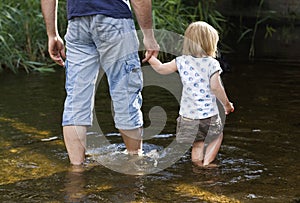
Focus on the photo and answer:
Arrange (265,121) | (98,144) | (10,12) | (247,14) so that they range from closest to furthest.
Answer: (98,144) → (265,121) → (10,12) → (247,14)

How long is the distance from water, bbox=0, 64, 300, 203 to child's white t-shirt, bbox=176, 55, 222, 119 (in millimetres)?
276

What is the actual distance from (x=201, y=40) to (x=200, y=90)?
257 millimetres

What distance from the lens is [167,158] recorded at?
3.25 meters

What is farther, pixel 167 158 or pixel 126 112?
pixel 167 158

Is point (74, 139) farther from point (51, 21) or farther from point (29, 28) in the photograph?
point (29, 28)

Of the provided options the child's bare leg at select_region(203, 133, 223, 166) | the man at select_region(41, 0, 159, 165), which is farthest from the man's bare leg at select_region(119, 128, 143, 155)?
the child's bare leg at select_region(203, 133, 223, 166)

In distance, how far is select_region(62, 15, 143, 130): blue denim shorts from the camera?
9.51 ft

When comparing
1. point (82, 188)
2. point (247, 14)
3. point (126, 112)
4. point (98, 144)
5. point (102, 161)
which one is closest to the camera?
point (82, 188)

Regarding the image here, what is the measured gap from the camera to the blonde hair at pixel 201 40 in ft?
10.1

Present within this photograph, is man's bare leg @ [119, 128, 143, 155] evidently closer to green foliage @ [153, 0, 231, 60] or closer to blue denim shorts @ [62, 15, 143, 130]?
blue denim shorts @ [62, 15, 143, 130]

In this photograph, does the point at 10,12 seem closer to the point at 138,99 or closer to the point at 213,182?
the point at 138,99

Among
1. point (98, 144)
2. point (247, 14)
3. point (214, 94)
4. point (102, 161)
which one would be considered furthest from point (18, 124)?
point (247, 14)

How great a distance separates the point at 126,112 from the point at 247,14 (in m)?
7.67

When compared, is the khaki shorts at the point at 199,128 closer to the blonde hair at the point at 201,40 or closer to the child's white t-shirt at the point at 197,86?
the child's white t-shirt at the point at 197,86
